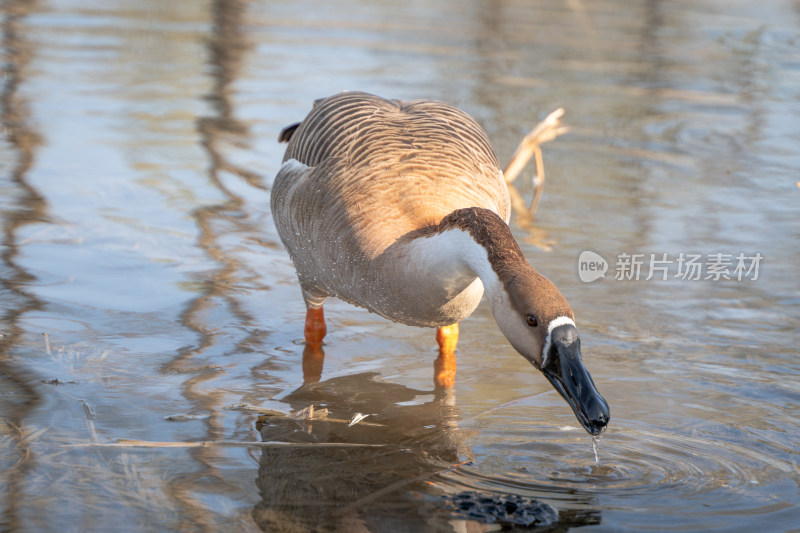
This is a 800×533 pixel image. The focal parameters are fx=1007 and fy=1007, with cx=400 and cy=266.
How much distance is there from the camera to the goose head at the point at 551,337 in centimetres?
373

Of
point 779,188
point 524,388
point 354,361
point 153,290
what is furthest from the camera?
point 779,188

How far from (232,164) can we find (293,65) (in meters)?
4.56

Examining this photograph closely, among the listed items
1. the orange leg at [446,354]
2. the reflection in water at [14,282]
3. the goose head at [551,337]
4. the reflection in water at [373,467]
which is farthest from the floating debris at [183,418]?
the goose head at [551,337]

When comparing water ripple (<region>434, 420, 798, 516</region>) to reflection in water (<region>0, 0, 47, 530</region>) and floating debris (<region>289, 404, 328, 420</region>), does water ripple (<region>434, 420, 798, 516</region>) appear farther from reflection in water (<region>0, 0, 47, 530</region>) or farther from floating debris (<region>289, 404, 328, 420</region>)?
reflection in water (<region>0, 0, 47, 530</region>)

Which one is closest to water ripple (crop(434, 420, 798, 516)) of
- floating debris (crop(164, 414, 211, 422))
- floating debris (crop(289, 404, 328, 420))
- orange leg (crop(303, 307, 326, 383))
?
floating debris (crop(289, 404, 328, 420))

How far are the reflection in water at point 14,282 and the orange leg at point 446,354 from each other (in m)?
2.13

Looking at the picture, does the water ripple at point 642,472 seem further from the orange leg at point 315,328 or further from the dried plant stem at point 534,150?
the dried plant stem at point 534,150

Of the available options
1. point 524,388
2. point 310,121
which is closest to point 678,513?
point 524,388

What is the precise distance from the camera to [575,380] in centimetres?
375

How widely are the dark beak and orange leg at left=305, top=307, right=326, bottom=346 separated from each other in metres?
2.38

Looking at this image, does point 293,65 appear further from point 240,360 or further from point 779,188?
point 240,360

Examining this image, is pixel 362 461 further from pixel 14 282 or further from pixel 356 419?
pixel 14 282

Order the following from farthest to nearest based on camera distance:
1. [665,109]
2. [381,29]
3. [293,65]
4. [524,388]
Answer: [381,29]
[293,65]
[665,109]
[524,388]

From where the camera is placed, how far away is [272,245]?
745cm
